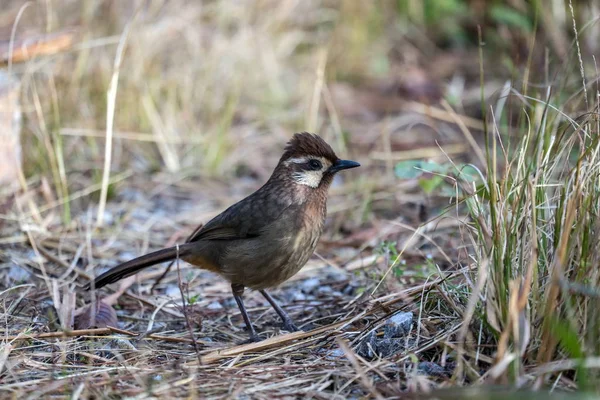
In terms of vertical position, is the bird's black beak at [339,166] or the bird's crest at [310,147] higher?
the bird's crest at [310,147]

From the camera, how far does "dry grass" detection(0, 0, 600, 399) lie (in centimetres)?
275

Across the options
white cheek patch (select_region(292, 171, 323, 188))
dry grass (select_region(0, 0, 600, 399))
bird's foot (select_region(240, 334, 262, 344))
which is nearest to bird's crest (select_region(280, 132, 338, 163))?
white cheek patch (select_region(292, 171, 323, 188))

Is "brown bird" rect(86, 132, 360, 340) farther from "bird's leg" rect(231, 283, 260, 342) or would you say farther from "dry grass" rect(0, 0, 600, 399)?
"dry grass" rect(0, 0, 600, 399)

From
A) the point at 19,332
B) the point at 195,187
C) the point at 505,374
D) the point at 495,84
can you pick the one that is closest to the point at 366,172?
the point at 195,187

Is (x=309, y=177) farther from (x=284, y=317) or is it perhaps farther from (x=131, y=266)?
(x=131, y=266)

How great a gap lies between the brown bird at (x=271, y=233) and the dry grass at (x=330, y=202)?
0.71ft

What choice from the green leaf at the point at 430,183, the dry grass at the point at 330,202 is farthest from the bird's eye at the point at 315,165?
the green leaf at the point at 430,183

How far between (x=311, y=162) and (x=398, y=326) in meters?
1.38

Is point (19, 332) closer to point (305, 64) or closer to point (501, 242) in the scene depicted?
point (501, 242)

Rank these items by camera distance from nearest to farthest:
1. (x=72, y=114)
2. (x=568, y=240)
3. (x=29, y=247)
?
(x=568, y=240), (x=29, y=247), (x=72, y=114)

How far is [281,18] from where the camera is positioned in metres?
8.72

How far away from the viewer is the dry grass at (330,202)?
9.02 feet

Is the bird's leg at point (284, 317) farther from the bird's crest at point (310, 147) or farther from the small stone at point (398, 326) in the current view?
the bird's crest at point (310, 147)

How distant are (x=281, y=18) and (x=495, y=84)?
100 inches
